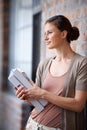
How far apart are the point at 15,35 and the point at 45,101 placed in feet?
8.20

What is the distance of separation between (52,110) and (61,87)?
15cm

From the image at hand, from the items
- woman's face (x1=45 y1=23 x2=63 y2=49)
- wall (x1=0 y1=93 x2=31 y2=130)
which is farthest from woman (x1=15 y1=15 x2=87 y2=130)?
wall (x1=0 y1=93 x2=31 y2=130)

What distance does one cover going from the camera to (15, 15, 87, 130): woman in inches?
76.6

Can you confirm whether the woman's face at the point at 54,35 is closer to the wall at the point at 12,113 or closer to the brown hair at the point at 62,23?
the brown hair at the point at 62,23

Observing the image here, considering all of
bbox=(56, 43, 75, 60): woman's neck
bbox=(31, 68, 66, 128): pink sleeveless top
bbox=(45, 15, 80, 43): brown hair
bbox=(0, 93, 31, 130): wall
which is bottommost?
bbox=(0, 93, 31, 130): wall

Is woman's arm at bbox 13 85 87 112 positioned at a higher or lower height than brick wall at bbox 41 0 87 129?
lower

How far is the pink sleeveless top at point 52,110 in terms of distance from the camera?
79.0 inches

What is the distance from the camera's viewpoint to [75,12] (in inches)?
101

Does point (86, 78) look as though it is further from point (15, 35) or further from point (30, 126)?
point (15, 35)

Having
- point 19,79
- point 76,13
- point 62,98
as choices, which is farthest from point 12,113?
point 62,98

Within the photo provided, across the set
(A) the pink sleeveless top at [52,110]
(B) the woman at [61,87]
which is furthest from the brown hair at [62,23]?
(A) the pink sleeveless top at [52,110]

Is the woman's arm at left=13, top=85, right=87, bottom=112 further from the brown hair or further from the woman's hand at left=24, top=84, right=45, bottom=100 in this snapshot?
the brown hair

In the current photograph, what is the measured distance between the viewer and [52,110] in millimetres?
2027

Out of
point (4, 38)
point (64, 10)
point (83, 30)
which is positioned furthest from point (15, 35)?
point (83, 30)
